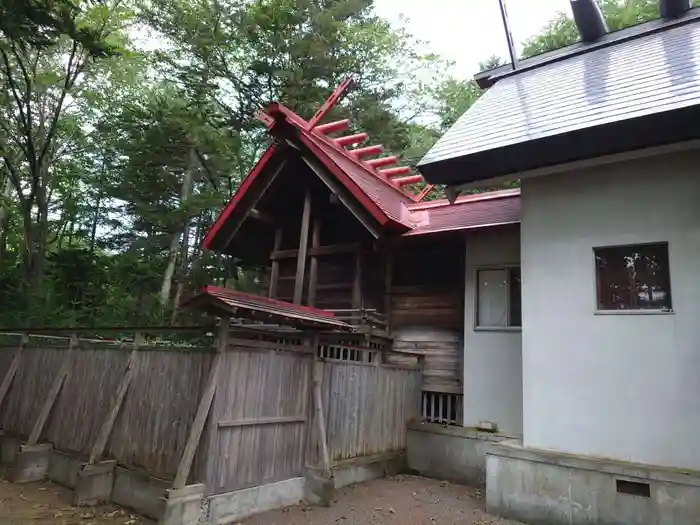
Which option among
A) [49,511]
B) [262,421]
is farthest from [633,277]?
[49,511]

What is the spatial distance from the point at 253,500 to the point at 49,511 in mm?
2520

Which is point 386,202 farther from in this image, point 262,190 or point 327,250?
point 262,190

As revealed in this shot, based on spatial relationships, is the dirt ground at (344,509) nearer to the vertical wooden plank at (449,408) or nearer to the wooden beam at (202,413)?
the wooden beam at (202,413)

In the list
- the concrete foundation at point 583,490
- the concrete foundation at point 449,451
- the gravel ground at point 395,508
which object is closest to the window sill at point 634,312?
the concrete foundation at point 583,490

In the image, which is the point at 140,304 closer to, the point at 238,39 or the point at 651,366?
the point at 238,39

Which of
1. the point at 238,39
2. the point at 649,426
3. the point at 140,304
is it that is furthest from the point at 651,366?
the point at 238,39

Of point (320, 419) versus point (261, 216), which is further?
point (261, 216)

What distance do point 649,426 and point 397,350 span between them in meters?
4.64

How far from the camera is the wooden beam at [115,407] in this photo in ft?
20.2

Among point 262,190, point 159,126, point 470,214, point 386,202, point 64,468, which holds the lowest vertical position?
point 64,468

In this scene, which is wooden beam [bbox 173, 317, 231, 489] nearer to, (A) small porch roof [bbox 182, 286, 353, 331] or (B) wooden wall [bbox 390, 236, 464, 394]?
(A) small porch roof [bbox 182, 286, 353, 331]

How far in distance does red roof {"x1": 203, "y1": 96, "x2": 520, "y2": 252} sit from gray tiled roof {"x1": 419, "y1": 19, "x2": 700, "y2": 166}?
1715 millimetres

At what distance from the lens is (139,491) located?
5781 millimetres

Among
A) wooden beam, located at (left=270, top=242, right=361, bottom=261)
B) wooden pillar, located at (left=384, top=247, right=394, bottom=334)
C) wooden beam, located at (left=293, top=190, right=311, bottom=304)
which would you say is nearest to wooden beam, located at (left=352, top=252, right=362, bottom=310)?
wooden beam, located at (left=270, top=242, right=361, bottom=261)
